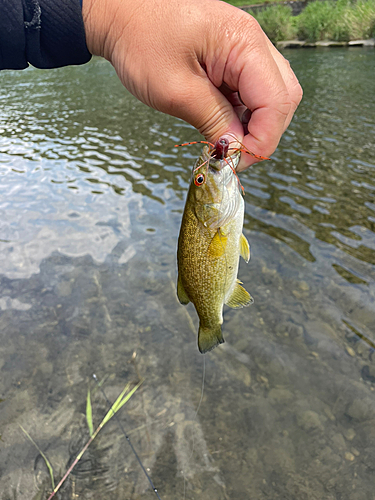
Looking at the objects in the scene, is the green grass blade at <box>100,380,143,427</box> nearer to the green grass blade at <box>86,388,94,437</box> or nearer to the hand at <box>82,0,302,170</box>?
the green grass blade at <box>86,388,94,437</box>

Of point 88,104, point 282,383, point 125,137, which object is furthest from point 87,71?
point 282,383

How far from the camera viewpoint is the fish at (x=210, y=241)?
7.85ft

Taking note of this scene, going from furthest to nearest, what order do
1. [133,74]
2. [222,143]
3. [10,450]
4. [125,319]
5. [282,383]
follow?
1. [125,319]
2. [282,383]
3. [10,450]
4. [133,74]
5. [222,143]

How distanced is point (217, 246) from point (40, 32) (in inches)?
68.3

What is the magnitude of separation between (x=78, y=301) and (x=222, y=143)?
4.39m

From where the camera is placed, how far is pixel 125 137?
1339 cm

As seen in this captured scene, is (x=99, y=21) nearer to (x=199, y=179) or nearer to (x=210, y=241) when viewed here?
(x=199, y=179)

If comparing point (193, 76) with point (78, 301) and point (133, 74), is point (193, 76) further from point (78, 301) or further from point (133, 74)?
point (78, 301)

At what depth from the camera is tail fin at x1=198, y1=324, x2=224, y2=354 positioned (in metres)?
2.65

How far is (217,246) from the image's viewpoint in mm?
Result: 2520

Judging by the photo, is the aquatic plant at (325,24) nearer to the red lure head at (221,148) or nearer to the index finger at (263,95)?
the index finger at (263,95)

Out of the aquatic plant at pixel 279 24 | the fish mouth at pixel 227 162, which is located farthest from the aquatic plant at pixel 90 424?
the aquatic plant at pixel 279 24

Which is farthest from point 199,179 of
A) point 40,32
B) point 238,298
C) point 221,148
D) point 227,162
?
point 40,32

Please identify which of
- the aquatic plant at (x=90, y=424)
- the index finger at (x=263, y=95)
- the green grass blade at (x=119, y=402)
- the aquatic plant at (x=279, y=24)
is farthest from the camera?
the aquatic plant at (x=279, y=24)
